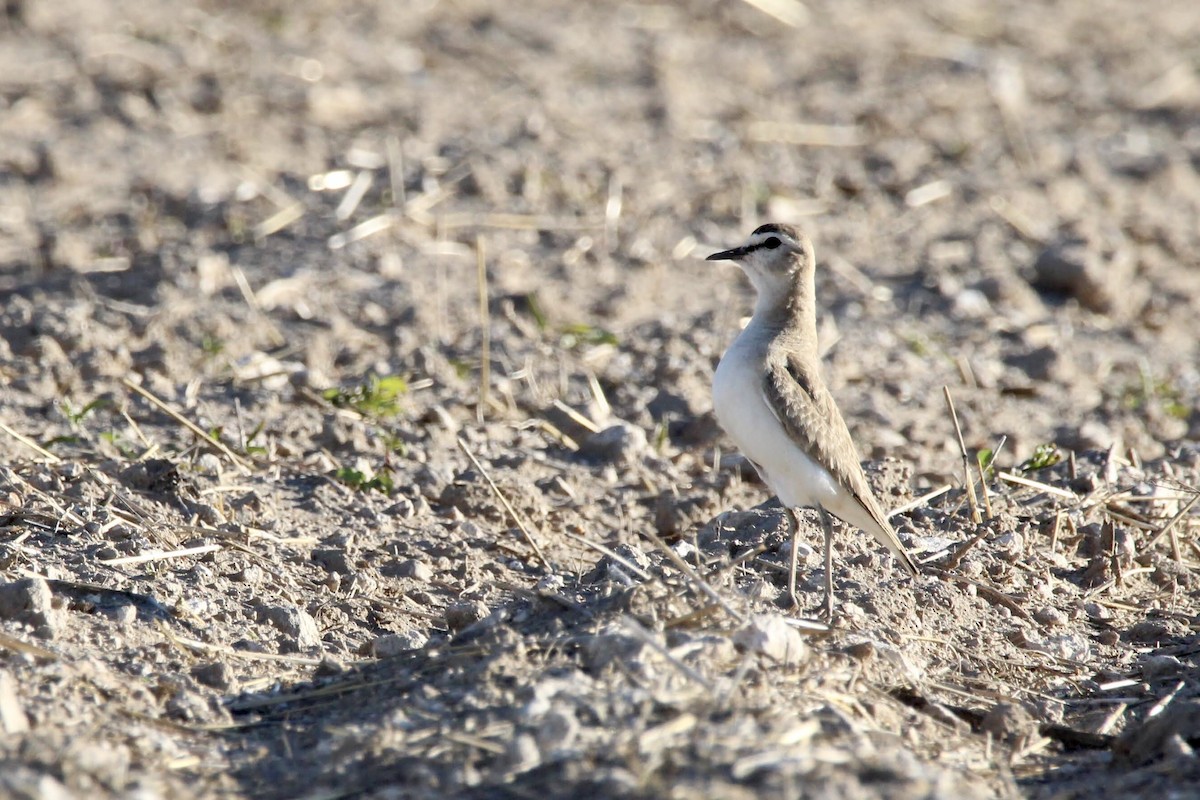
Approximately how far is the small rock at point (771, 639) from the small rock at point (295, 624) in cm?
151

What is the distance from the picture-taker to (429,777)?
4.06 metres

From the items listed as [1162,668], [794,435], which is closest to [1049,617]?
[1162,668]

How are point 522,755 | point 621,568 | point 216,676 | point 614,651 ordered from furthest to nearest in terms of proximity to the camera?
point 621,568, point 216,676, point 614,651, point 522,755

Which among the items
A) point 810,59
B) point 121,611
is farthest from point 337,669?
point 810,59

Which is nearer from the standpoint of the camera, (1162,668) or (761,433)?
(1162,668)

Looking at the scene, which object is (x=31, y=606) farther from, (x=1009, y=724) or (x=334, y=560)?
(x=1009, y=724)

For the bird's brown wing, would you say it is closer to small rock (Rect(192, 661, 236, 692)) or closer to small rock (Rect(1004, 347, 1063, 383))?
small rock (Rect(192, 661, 236, 692))

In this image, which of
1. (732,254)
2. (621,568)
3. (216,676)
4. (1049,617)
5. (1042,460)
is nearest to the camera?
(216,676)

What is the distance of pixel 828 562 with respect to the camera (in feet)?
17.7

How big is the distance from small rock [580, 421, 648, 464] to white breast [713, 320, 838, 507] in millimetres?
1326

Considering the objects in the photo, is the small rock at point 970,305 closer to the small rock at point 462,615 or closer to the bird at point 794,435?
the bird at point 794,435

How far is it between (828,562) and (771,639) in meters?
0.82

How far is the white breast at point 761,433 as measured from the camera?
18.4ft

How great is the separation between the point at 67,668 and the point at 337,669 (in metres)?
0.83
